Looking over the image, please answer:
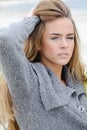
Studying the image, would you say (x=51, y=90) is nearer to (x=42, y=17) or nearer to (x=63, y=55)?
(x=63, y=55)

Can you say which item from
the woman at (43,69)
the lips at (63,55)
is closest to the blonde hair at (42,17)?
the woman at (43,69)

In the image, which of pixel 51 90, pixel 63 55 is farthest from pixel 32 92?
pixel 63 55

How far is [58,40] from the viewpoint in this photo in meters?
1.33

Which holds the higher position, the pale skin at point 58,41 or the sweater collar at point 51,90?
the pale skin at point 58,41

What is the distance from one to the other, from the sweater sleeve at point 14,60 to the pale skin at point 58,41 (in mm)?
119

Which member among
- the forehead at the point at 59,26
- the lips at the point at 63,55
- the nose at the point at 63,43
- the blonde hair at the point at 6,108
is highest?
the forehead at the point at 59,26

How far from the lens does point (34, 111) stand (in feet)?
4.10

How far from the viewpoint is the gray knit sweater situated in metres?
1.19

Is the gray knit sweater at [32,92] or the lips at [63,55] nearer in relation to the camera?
the gray knit sweater at [32,92]

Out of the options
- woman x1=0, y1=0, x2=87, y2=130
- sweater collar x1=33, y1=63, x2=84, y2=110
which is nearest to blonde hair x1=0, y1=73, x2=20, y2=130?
woman x1=0, y1=0, x2=87, y2=130

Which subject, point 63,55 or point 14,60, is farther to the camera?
point 63,55

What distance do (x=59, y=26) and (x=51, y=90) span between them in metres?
0.25

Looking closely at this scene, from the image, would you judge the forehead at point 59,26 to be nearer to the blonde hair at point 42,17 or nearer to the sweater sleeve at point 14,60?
the blonde hair at point 42,17

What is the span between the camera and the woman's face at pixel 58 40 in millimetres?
1331
